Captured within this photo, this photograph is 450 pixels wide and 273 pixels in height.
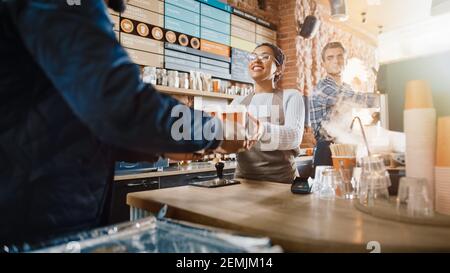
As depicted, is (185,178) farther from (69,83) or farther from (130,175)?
(69,83)

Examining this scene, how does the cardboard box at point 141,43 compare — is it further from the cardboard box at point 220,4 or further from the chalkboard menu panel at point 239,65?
the chalkboard menu panel at point 239,65

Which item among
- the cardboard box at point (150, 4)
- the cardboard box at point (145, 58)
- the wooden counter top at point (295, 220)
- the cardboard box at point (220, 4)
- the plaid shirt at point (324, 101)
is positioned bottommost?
the wooden counter top at point (295, 220)

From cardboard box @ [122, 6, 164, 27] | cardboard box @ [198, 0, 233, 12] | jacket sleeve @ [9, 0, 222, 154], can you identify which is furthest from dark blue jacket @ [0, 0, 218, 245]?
cardboard box @ [198, 0, 233, 12]

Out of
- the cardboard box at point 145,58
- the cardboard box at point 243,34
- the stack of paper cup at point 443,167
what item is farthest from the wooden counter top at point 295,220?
the cardboard box at point 243,34

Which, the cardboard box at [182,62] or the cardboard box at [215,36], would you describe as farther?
the cardboard box at [215,36]

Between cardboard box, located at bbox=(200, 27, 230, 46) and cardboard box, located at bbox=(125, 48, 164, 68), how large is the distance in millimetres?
796

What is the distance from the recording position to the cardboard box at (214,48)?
4.11m

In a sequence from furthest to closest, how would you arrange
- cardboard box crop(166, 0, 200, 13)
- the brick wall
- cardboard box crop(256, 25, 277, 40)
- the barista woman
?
the brick wall < cardboard box crop(256, 25, 277, 40) < cardboard box crop(166, 0, 200, 13) < the barista woman

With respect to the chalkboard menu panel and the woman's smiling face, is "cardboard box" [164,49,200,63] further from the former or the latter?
the woman's smiling face

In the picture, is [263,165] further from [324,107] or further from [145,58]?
[145,58]

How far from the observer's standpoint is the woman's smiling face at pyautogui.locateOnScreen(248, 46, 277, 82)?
229cm

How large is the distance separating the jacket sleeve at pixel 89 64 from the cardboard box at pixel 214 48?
3.48 meters

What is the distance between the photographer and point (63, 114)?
0.80 metres
